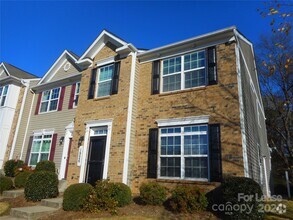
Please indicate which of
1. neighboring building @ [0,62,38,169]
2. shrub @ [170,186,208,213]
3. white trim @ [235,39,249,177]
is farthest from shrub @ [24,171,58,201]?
neighboring building @ [0,62,38,169]

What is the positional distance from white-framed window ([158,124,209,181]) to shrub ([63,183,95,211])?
3.05 meters

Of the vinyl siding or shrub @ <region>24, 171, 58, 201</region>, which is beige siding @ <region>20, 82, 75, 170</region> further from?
the vinyl siding

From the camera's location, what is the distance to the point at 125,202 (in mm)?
8641

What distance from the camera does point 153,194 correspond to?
8.54m

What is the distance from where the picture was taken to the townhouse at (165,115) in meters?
8.93

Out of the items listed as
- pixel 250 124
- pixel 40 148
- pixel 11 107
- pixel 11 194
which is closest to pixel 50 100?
pixel 40 148

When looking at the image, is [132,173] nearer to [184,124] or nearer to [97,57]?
[184,124]

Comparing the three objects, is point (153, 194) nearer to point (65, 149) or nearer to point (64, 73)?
point (65, 149)

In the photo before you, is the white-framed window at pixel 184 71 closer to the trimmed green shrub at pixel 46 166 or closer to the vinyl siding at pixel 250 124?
the vinyl siding at pixel 250 124

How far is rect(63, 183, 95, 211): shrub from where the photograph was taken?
8367 mm

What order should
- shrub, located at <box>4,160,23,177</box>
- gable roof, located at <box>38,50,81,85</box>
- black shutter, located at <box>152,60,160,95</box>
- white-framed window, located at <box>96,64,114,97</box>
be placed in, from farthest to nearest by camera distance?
1. gable roof, located at <box>38,50,81,85</box>
2. shrub, located at <box>4,160,23,177</box>
3. white-framed window, located at <box>96,64,114,97</box>
4. black shutter, located at <box>152,60,160,95</box>

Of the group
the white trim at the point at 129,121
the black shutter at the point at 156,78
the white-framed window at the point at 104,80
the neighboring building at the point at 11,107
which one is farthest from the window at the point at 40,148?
the black shutter at the point at 156,78

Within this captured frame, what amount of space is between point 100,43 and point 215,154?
883 centimetres

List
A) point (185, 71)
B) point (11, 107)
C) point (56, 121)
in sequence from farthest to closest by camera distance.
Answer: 1. point (11, 107)
2. point (56, 121)
3. point (185, 71)
